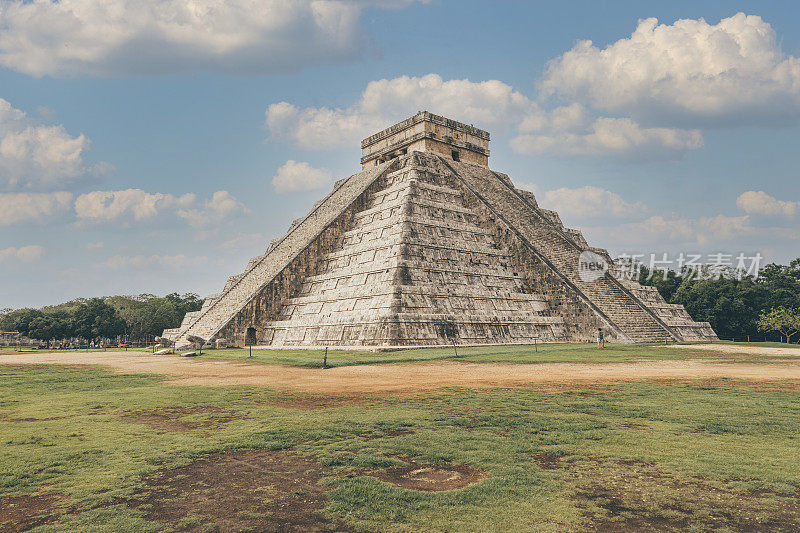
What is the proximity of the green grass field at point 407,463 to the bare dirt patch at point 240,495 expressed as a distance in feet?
0.08

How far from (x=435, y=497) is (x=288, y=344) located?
91.3 feet

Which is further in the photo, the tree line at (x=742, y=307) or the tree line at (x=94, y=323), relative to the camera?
the tree line at (x=94, y=323)

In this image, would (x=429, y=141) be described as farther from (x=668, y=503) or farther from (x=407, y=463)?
(x=668, y=503)

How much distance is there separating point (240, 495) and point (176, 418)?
4.87 meters

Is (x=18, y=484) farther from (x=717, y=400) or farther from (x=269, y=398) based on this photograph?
(x=717, y=400)

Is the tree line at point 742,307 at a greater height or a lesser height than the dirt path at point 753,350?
greater

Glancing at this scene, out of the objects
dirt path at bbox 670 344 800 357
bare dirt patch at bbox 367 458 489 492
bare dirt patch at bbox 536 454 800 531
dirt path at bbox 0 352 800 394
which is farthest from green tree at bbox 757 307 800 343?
bare dirt patch at bbox 367 458 489 492

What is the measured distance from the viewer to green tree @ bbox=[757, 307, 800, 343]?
46.5 metres

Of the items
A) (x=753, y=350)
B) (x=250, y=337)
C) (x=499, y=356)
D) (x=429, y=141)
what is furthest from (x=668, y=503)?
(x=429, y=141)

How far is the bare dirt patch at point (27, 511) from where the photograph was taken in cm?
494

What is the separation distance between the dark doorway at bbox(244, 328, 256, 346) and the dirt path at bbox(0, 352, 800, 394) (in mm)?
12158

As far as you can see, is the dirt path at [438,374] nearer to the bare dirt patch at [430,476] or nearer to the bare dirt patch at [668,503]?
the bare dirt patch at [430,476]

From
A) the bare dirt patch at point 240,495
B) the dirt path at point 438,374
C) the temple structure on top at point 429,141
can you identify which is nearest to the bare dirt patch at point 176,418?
the bare dirt patch at point 240,495

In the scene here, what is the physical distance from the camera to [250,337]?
34031 mm
